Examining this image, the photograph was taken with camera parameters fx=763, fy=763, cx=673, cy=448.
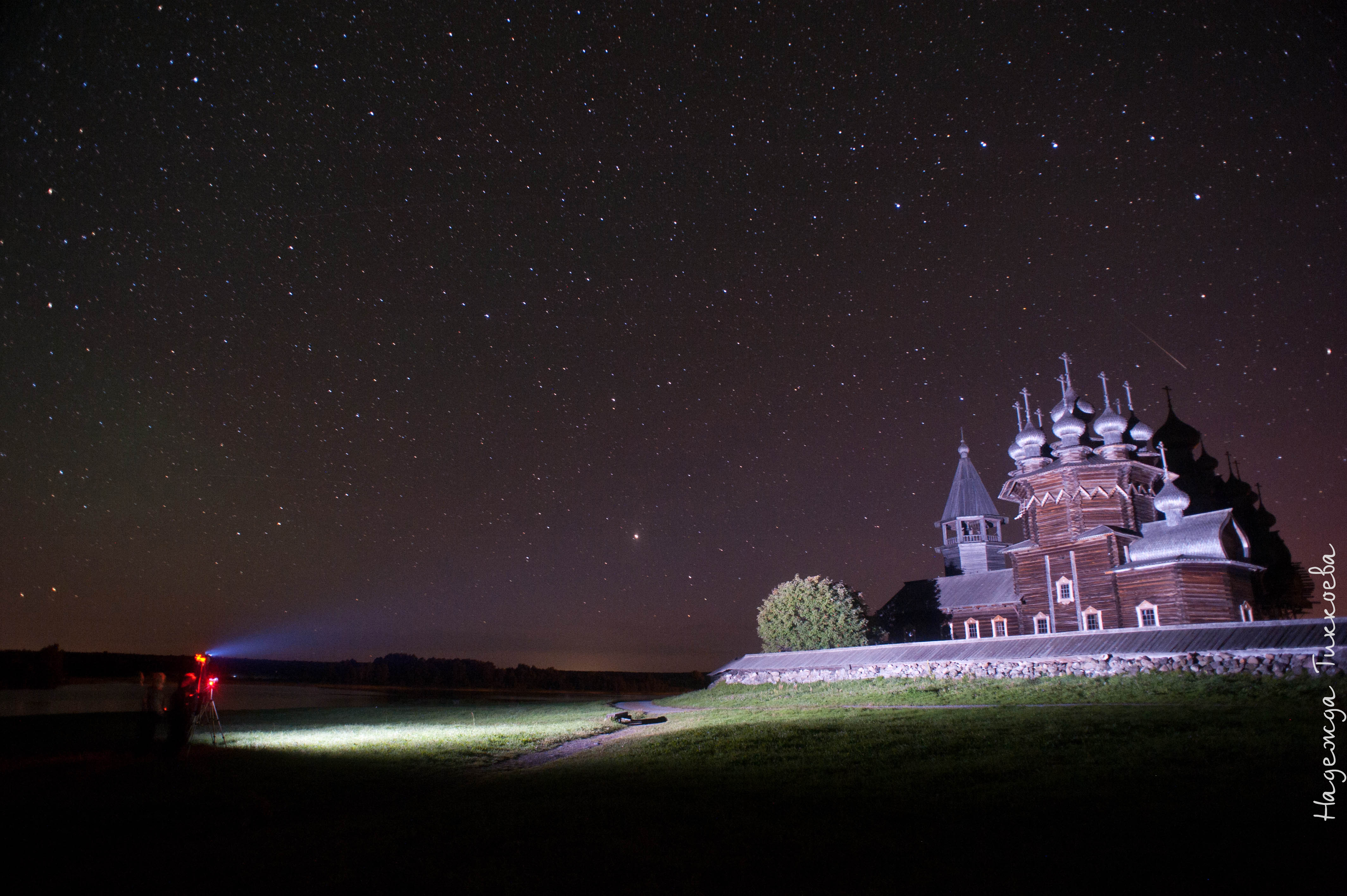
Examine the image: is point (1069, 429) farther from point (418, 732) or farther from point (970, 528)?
point (418, 732)

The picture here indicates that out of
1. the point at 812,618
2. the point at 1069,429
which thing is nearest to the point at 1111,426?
the point at 1069,429

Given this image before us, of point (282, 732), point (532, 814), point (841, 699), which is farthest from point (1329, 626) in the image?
point (282, 732)

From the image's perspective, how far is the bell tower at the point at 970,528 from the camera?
6303cm

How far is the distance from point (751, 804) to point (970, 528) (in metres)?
58.5

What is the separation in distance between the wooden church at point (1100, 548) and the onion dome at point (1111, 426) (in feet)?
0.22

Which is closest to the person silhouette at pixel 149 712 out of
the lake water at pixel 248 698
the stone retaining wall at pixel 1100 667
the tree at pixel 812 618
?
the lake water at pixel 248 698

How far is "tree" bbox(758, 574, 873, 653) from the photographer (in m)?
46.8

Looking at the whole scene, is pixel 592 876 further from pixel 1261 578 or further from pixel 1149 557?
pixel 1261 578

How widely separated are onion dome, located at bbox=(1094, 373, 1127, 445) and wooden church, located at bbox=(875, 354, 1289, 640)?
68 mm

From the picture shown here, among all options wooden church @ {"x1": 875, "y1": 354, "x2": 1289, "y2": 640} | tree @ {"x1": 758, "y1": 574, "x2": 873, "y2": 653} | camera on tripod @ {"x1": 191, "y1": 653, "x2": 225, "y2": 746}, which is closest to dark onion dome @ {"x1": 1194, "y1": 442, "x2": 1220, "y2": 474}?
wooden church @ {"x1": 875, "y1": 354, "x2": 1289, "y2": 640}

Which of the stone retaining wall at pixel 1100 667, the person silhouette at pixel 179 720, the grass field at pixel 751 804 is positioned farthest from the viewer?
the stone retaining wall at pixel 1100 667

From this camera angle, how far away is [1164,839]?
8.80 meters

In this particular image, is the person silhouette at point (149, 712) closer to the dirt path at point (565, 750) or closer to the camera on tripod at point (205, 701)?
the camera on tripod at point (205, 701)

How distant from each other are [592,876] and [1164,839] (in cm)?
659
